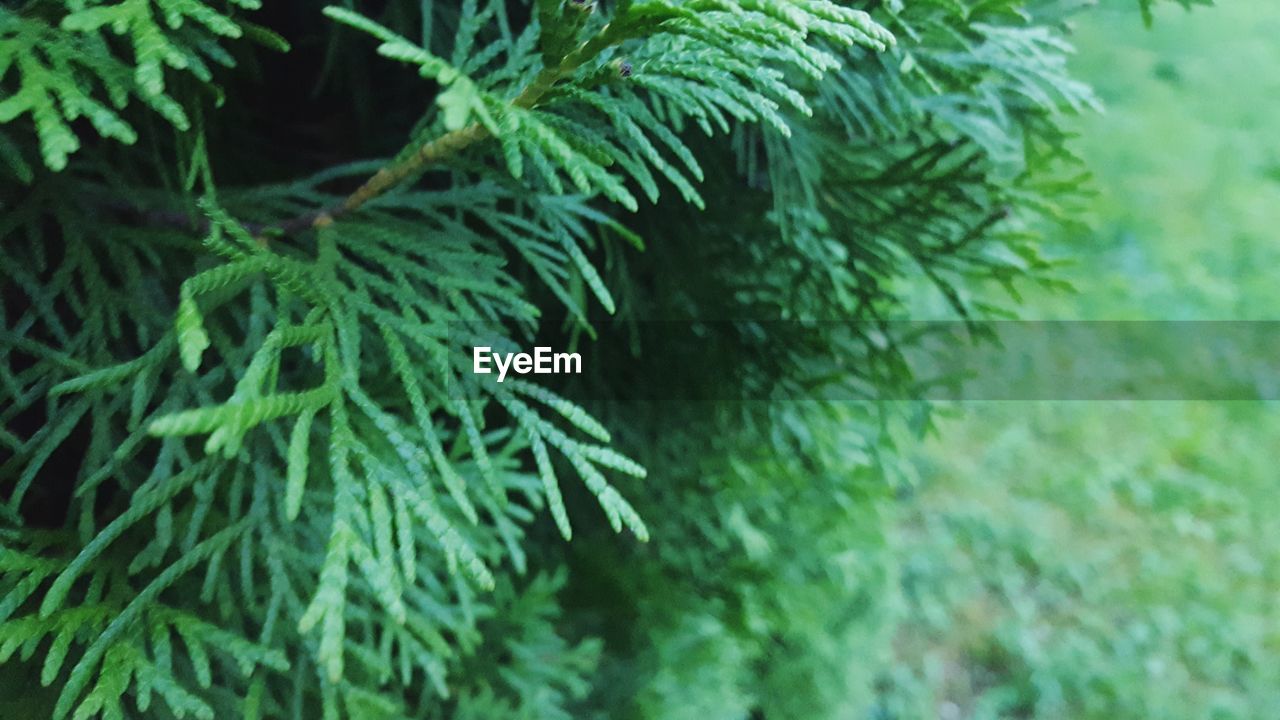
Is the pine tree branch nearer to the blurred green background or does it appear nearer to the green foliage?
the green foliage

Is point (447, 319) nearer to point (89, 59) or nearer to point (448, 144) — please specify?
point (448, 144)

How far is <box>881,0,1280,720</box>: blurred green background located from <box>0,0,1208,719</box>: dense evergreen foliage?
0.67 metres

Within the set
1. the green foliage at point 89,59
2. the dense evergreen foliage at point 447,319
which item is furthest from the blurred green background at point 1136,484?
the green foliage at point 89,59

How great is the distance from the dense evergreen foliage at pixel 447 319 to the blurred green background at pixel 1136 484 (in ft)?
2.20

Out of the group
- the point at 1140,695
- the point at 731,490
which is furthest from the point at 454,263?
the point at 1140,695

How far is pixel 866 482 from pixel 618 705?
40.8 inches

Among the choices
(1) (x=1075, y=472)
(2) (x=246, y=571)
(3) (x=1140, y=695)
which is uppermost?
(2) (x=246, y=571)

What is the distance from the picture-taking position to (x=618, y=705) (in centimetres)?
225

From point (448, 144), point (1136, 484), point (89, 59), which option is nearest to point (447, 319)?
point (448, 144)

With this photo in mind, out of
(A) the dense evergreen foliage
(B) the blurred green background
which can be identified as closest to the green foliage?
(A) the dense evergreen foliage

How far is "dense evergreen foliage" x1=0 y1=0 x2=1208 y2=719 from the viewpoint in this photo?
1.02 metres

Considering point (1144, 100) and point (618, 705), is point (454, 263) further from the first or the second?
point (1144, 100)

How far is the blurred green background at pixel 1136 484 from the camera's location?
3664 millimetres

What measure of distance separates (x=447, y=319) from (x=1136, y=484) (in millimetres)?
4227
